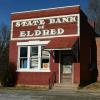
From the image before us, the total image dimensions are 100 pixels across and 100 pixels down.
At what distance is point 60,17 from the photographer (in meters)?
32.3

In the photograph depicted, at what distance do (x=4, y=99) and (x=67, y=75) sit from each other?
35.0ft

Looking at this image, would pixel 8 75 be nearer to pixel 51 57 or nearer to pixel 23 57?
pixel 23 57

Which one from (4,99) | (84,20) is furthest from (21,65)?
(4,99)

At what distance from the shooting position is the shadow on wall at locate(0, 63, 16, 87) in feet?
109

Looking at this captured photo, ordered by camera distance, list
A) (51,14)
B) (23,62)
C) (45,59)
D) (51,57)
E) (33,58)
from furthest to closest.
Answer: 1. (23,62)
2. (33,58)
3. (51,14)
4. (45,59)
5. (51,57)

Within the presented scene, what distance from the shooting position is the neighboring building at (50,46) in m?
31.2

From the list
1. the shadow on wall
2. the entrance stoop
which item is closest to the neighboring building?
the entrance stoop

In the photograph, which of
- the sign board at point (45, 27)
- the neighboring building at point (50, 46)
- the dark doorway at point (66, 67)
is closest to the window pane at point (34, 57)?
the neighboring building at point (50, 46)

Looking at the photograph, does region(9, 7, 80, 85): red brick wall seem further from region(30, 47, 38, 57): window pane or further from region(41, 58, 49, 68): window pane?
region(30, 47, 38, 57): window pane

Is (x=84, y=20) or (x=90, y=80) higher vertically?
(x=84, y=20)

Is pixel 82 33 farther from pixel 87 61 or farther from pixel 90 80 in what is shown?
pixel 90 80

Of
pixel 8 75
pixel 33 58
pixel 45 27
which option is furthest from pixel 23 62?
pixel 45 27

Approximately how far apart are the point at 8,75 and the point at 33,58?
2928mm

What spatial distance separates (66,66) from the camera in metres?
31.8
